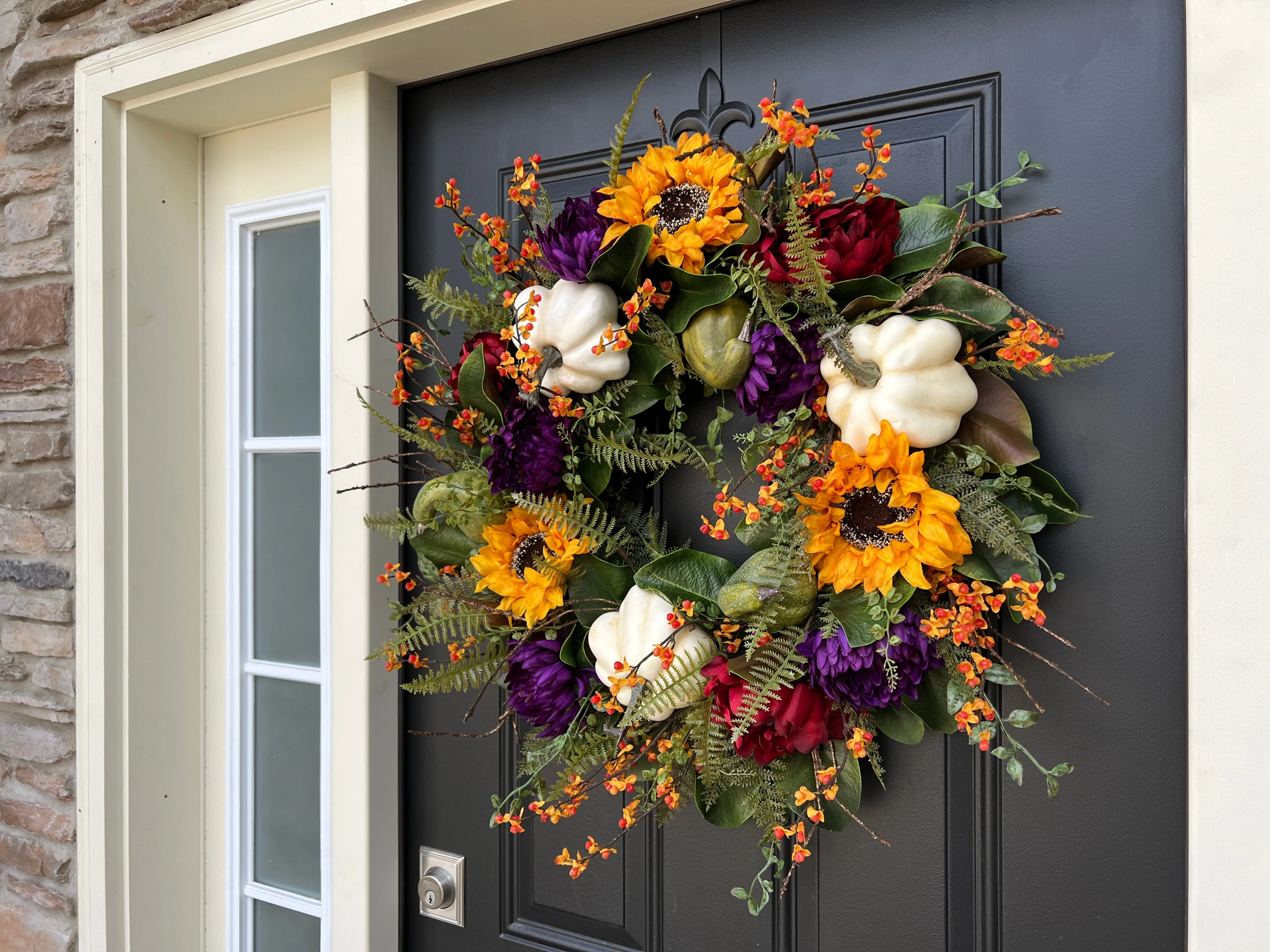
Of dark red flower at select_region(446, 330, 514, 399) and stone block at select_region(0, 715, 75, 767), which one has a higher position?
dark red flower at select_region(446, 330, 514, 399)

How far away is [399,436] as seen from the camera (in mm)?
1120

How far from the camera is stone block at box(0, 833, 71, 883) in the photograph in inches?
49.0

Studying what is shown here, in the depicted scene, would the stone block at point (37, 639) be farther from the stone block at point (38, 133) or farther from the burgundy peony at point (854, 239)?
the burgundy peony at point (854, 239)

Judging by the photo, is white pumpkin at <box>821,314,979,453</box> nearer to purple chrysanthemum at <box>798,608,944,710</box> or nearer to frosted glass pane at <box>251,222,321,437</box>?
purple chrysanthemum at <box>798,608,944,710</box>

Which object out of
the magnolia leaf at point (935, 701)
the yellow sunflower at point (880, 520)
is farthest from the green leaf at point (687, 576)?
the magnolia leaf at point (935, 701)

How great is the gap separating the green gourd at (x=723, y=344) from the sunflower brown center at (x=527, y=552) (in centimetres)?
27

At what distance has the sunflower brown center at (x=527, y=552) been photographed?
3.02 feet

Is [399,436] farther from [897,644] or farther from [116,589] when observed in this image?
[897,644]

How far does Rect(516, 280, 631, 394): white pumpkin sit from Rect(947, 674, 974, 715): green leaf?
0.46m

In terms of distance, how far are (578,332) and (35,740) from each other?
3.74 ft

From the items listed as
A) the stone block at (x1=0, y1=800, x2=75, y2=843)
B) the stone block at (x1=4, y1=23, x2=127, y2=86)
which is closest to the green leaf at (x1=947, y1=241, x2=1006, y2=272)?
the stone block at (x1=4, y1=23, x2=127, y2=86)

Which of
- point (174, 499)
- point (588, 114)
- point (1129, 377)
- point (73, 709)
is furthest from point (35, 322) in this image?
point (1129, 377)

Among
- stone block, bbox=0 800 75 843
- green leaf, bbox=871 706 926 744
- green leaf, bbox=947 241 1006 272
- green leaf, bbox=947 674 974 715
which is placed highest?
green leaf, bbox=947 241 1006 272

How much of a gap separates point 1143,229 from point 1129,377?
0.15 meters
